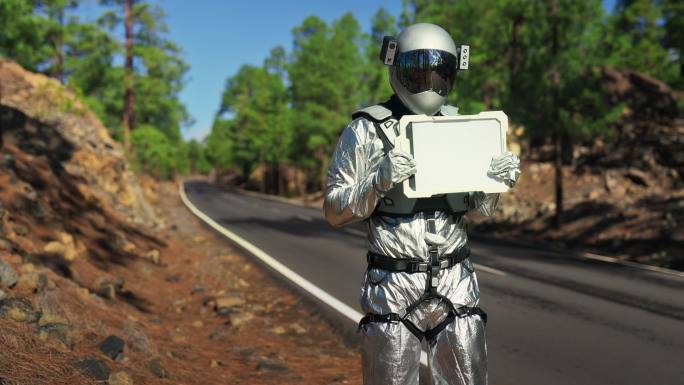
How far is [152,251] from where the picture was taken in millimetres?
10633

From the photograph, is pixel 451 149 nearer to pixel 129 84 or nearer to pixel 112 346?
pixel 112 346

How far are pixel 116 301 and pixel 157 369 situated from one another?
265 cm

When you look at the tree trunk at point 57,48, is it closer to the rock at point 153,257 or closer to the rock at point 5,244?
the rock at point 153,257

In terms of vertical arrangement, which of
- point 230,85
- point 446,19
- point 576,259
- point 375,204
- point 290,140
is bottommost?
point 576,259

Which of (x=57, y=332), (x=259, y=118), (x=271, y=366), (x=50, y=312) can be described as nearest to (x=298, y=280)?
(x=271, y=366)

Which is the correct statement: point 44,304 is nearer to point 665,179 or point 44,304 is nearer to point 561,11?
point 561,11

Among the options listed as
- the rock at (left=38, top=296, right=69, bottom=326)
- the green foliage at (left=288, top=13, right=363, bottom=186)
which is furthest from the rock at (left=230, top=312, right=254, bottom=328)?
the green foliage at (left=288, top=13, right=363, bottom=186)

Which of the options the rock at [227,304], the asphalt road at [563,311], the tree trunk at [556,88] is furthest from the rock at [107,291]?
the tree trunk at [556,88]

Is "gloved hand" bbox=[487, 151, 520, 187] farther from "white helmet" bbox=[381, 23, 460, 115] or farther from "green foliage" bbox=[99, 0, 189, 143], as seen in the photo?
"green foliage" bbox=[99, 0, 189, 143]

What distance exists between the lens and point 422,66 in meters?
2.44

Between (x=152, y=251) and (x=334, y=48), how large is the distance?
3100 cm

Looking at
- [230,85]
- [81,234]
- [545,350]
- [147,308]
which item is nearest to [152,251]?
[81,234]

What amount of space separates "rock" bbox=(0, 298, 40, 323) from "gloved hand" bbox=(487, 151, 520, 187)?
142 inches

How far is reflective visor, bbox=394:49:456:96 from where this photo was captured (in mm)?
2447
